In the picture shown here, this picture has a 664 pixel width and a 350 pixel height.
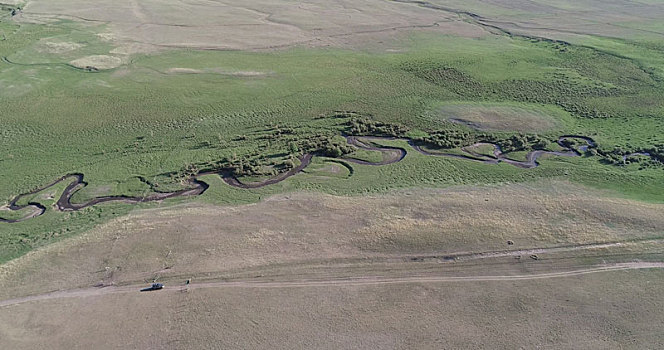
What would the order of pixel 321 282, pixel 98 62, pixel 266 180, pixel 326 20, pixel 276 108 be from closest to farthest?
pixel 321 282, pixel 266 180, pixel 276 108, pixel 98 62, pixel 326 20

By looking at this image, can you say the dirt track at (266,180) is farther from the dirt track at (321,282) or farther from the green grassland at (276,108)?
the dirt track at (321,282)

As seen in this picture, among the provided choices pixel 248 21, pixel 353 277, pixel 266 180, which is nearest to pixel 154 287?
pixel 353 277

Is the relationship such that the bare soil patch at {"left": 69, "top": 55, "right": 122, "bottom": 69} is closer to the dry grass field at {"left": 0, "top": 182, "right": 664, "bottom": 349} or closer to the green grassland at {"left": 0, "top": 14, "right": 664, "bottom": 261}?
the green grassland at {"left": 0, "top": 14, "right": 664, "bottom": 261}

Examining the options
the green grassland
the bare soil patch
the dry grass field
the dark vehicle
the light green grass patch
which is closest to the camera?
the dry grass field

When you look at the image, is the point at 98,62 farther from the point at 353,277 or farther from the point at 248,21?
the point at 353,277

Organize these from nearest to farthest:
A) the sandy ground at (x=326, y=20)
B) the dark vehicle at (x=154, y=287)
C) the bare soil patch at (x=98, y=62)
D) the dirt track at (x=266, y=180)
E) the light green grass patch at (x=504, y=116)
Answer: the dark vehicle at (x=154, y=287)
the dirt track at (x=266, y=180)
the light green grass patch at (x=504, y=116)
the bare soil patch at (x=98, y=62)
the sandy ground at (x=326, y=20)

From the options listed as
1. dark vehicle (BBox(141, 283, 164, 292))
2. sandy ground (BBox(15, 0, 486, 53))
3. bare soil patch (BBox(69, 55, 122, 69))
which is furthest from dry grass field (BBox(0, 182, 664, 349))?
sandy ground (BBox(15, 0, 486, 53))

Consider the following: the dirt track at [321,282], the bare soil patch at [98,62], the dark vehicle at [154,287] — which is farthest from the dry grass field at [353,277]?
the bare soil patch at [98,62]
